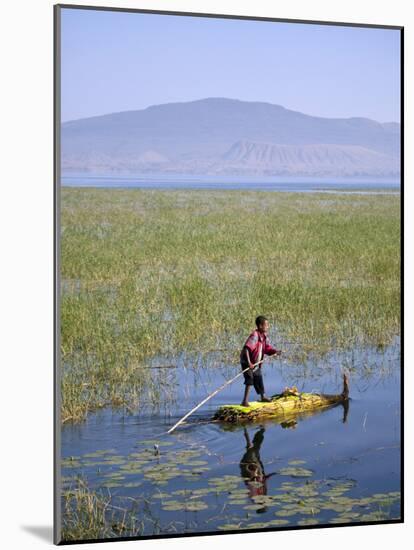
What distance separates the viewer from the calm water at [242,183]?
8.58 meters

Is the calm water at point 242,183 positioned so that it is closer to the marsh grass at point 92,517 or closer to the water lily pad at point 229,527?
the marsh grass at point 92,517

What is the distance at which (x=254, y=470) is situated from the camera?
8.55 meters

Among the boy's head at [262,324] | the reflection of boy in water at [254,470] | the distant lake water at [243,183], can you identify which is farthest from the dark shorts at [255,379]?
the distant lake water at [243,183]

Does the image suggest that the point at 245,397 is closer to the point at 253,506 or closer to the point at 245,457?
the point at 245,457

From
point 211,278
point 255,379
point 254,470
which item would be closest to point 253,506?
point 254,470

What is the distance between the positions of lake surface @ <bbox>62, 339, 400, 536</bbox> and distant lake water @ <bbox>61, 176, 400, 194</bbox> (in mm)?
1124

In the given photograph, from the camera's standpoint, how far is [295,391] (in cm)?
907

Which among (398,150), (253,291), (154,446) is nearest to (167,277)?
(253,291)

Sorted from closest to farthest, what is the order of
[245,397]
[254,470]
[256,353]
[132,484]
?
[132,484]
[254,470]
[245,397]
[256,353]

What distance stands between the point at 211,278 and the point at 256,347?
591 mm

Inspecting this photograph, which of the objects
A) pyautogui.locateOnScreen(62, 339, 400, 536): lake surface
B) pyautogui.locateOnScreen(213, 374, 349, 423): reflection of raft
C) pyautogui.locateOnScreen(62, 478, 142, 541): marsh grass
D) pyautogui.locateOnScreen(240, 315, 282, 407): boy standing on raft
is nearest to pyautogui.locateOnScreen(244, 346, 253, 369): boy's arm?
pyautogui.locateOnScreen(240, 315, 282, 407): boy standing on raft

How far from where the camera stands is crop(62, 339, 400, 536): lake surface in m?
8.26

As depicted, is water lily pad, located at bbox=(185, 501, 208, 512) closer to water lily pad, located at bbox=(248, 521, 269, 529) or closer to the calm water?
water lily pad, located at bbox=(248, 521, 269, 529)

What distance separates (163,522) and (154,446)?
0.49m
